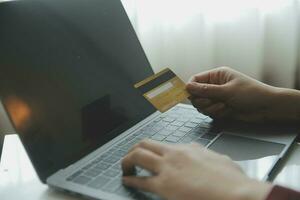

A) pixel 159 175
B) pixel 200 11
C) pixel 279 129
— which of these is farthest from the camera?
pixel 200 11

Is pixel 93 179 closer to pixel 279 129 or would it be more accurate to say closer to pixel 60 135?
pixel 60 135

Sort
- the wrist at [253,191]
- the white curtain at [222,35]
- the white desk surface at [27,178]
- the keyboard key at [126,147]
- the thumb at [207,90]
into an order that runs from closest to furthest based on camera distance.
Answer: the wrist at [253,191] < the white desk surface at [27,178] < the keyboard key at [126,147] < the thumb at [207,90] < the white curtain at [222,35]

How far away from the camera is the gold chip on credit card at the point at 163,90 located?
2.43ft

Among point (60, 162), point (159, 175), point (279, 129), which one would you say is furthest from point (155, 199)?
point (279, 129)

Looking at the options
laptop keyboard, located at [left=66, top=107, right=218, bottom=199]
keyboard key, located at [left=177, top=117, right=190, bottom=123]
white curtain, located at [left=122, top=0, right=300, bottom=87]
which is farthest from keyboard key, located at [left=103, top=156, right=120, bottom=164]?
white curtain, located at [left=122, top=0, right=300, bottom=87]

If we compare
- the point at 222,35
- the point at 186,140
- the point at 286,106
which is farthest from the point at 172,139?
the point at 222,35

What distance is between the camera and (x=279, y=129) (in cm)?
77

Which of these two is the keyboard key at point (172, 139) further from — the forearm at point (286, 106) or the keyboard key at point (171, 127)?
the forearm at point (286, 106)

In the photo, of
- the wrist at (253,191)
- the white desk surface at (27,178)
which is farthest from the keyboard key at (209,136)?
the wrist at (253,191)

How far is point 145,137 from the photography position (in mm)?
749

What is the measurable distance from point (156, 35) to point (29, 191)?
73 cm

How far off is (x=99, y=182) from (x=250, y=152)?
25cm

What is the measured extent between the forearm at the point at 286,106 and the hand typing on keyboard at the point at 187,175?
0.27 m

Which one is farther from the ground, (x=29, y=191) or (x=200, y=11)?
(x=200, y=11)
